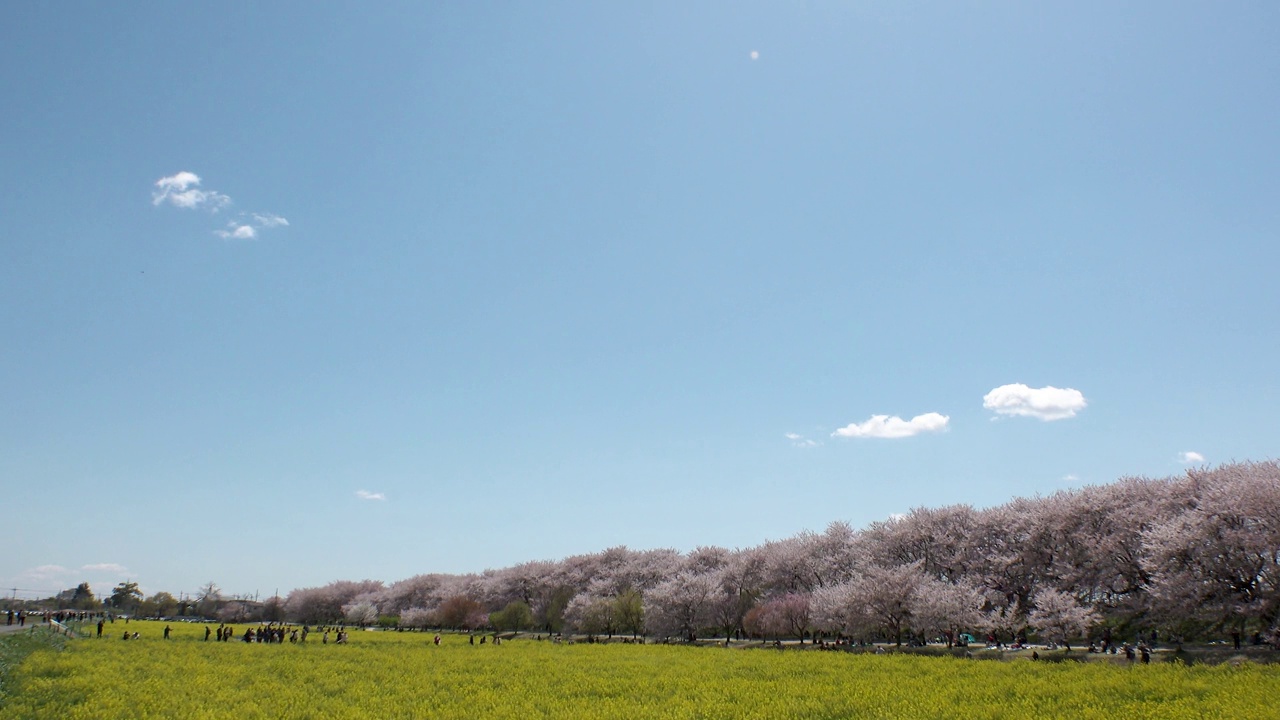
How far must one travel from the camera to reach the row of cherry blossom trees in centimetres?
4141

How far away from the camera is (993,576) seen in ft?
197

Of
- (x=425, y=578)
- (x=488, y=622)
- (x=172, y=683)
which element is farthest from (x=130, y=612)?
(x=172, y=683)

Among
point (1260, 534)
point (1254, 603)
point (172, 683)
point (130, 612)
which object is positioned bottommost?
point (130, 612)

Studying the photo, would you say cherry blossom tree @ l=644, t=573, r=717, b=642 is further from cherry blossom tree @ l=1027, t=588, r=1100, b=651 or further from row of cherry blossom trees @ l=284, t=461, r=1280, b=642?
cherry blossom tree @ l=1027, t=588, r=1100, b=651

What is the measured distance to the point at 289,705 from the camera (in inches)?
1138

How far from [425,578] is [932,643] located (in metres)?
99.1

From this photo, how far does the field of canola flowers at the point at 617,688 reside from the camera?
26281 mm

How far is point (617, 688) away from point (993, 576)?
41.5 metres

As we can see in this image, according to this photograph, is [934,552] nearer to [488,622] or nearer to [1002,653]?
[1002,653]

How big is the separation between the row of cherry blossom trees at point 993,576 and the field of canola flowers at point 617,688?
957cm

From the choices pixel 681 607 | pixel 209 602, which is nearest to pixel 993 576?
pixel 681 607

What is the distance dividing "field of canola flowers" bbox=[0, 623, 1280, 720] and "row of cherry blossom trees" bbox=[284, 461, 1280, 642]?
9.57 m

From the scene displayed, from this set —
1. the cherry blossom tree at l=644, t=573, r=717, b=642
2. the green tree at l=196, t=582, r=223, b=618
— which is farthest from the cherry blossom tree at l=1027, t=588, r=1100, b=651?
the green tree at l=196, t=582, r=223, b=618

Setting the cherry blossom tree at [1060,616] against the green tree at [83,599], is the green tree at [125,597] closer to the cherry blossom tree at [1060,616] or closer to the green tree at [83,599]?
the green tree at [83,599]
